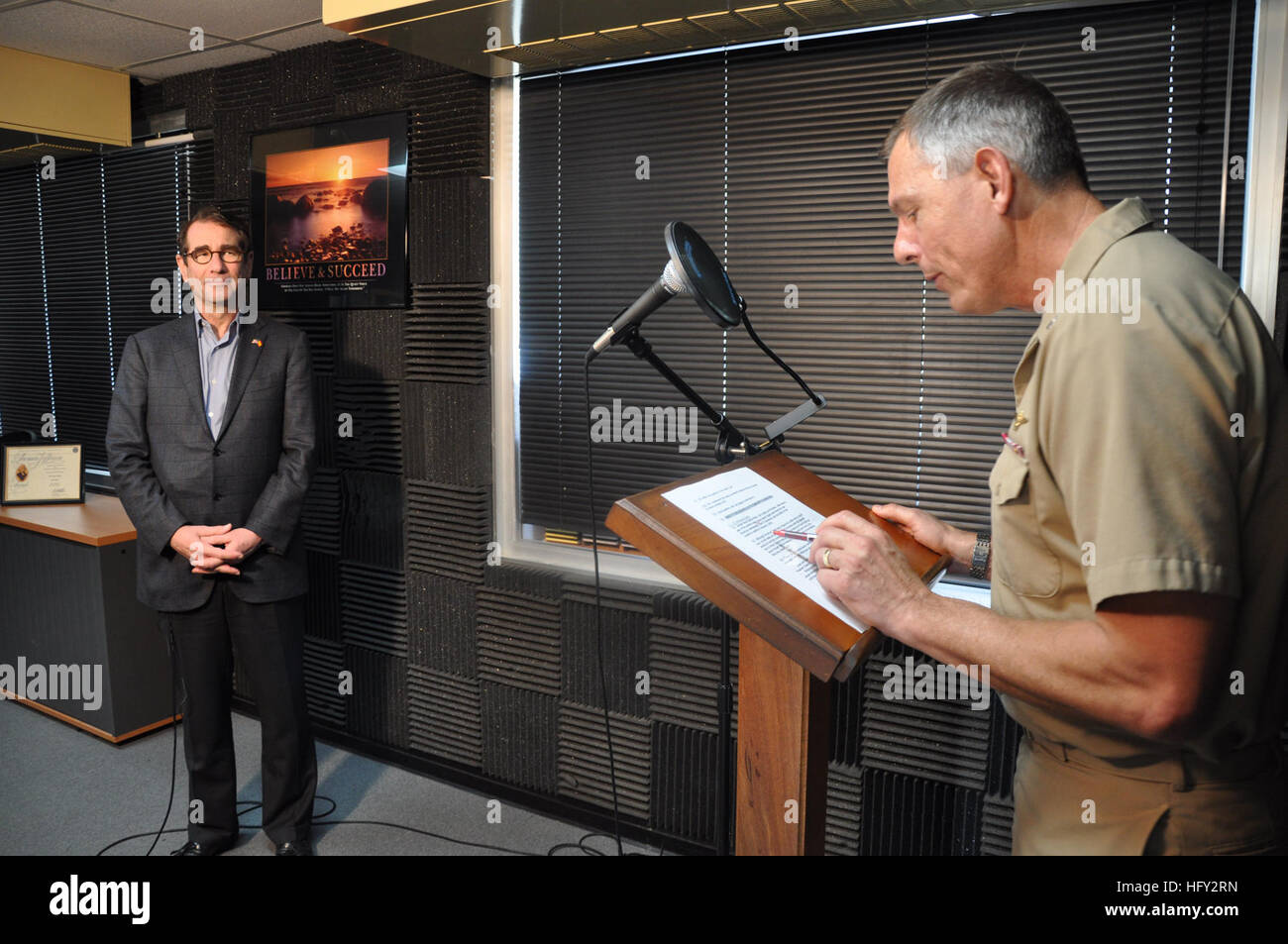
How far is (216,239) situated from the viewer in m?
2.75

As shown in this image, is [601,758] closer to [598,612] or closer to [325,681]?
[598,612]

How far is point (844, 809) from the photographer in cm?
264

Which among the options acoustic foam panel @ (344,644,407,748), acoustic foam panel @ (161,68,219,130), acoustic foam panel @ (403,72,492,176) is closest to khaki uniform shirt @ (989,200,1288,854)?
acoustic foam panel @ (403,72,492,176)

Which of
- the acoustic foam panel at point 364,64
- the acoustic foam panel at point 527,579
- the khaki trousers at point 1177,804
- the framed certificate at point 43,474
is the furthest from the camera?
the framed certificate at point 43,474

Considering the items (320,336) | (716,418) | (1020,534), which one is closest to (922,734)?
(716,418)

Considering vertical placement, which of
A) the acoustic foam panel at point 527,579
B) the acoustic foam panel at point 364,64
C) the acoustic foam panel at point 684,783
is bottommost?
the acoustic foam panel at point 684,783

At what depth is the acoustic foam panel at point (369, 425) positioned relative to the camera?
346cm

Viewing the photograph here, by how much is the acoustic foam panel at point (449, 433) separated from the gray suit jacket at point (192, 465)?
2.00 ft

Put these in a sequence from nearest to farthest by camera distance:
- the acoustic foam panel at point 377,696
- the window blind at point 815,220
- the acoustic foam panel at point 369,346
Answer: the window blind at point 815,220 → the acoustic foam panel at point 369,346 → the acoustic foam panel at point 377,696

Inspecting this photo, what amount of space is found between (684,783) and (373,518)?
160 centimetres

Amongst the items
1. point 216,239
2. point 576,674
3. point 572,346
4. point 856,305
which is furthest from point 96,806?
point 856,305

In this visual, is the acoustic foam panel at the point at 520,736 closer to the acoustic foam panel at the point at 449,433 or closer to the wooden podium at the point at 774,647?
the acoustic foam panel at the point at 449,433

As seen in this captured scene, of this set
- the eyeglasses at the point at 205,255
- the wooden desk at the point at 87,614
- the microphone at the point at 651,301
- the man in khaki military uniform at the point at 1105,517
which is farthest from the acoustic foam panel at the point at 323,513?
the man in khaki military uniform at the point at 1105,517

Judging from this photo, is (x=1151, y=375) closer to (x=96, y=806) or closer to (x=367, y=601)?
(x=367, y=601)
